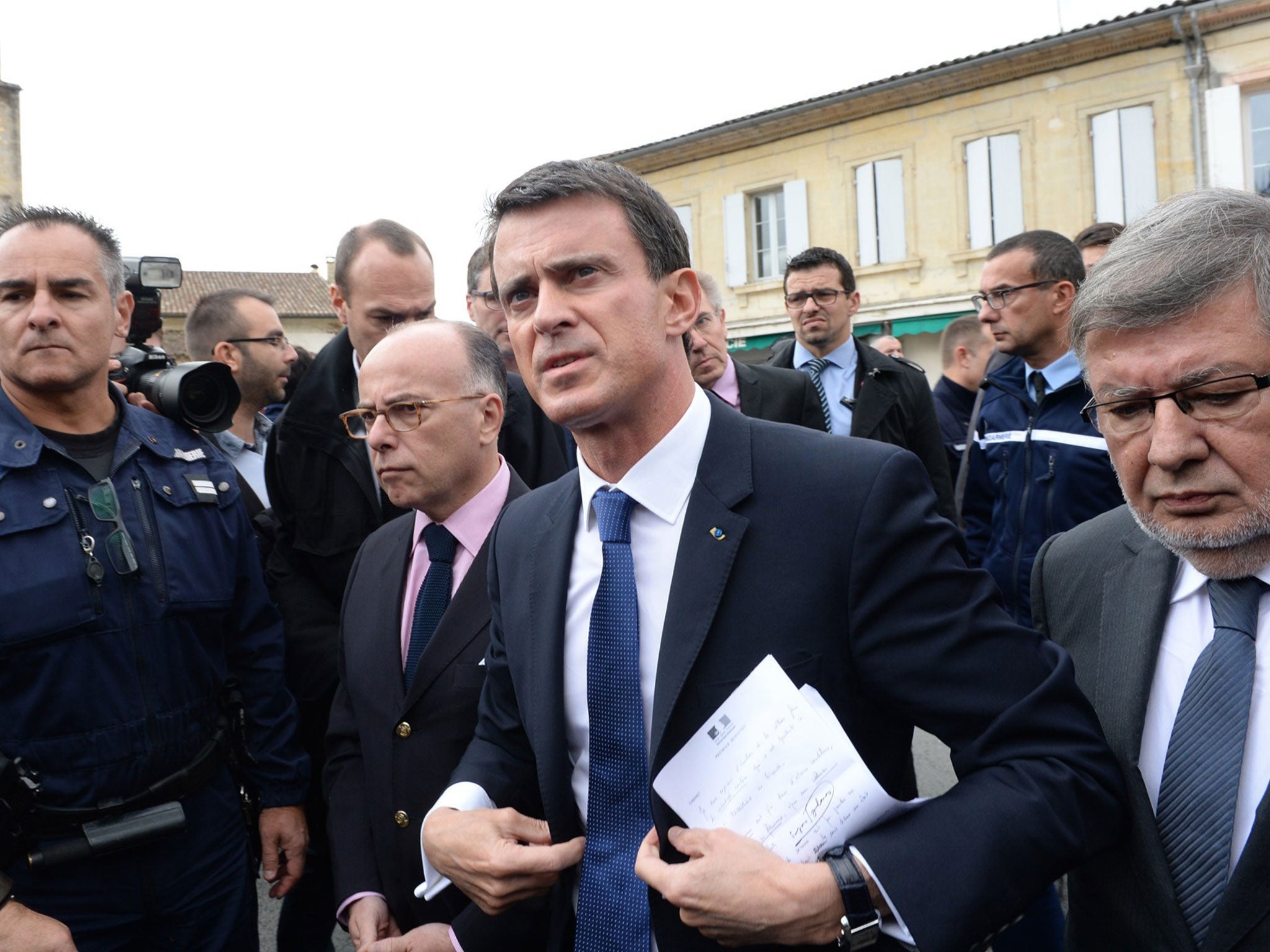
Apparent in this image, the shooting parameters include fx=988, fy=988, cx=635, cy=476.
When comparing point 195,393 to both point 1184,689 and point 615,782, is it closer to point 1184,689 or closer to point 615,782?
point 615,782

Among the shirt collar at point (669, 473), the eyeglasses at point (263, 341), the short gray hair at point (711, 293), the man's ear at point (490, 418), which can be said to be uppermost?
the short gray hair at point (711, 293)

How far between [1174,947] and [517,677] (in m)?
1.12

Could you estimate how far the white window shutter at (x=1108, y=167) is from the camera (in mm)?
15172

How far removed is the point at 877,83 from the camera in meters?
17.1

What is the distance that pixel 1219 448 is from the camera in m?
1.46

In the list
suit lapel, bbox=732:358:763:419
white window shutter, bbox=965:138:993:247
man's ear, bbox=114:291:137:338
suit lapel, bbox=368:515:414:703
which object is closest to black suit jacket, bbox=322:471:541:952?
suit lapel, bbox=368:515:414:703

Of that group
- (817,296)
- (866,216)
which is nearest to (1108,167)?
(866,216)

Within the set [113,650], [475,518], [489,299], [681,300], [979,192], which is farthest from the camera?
[979,192]

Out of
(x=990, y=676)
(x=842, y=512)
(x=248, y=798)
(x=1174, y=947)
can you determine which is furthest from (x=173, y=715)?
(x=1174, y=947)

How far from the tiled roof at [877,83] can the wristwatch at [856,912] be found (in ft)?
44.7

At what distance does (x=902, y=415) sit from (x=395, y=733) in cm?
335

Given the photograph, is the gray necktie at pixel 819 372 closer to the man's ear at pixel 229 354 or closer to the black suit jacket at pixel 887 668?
the man's ear at pixel 229 354

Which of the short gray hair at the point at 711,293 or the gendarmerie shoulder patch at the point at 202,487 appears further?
the short gray hair at the point at 711,293

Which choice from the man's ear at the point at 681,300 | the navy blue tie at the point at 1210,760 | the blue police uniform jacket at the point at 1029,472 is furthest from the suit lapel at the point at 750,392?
the navy blue tie at the point at 1210,760
